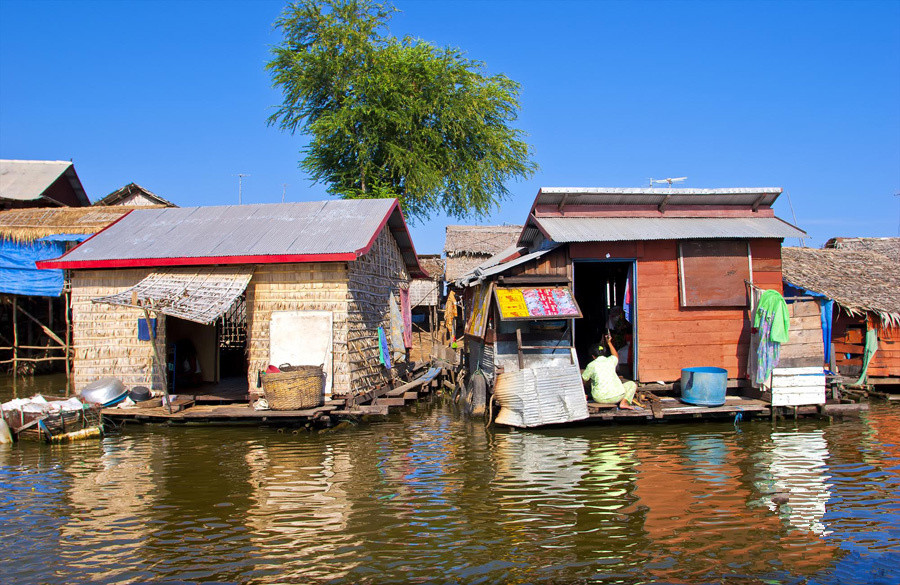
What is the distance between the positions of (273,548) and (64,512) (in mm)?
3055

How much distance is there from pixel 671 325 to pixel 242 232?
971 centimetres

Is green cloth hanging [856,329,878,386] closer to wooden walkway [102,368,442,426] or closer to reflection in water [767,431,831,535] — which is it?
reflection in water [767,431,831,535]

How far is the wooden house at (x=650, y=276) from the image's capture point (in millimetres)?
11789

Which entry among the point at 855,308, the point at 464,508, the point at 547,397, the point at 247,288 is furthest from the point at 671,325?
the point at 247,288

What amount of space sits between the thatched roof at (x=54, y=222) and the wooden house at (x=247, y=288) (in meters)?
4.87

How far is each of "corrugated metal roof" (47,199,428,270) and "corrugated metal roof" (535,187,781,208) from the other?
13.3 ft

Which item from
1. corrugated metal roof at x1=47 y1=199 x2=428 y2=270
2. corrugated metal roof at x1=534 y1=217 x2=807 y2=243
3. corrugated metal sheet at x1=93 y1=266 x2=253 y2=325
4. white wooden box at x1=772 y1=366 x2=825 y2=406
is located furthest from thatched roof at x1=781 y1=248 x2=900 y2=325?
corrugated metal sheet at x1=93 y1=266 x2=253 y2=325

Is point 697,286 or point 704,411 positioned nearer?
point 704,411

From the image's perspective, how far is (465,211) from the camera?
1153 inches

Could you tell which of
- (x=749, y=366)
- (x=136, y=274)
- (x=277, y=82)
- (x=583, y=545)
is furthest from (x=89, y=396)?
(x=277, y=82)

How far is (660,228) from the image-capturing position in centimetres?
1234

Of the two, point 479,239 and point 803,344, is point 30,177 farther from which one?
point 803,344

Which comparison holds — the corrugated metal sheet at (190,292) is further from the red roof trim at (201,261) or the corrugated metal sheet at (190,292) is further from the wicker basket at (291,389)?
the wicker basket at (291,389)

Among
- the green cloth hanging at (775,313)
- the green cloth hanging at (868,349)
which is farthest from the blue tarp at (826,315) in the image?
the green cloth hanging at (775,313)
